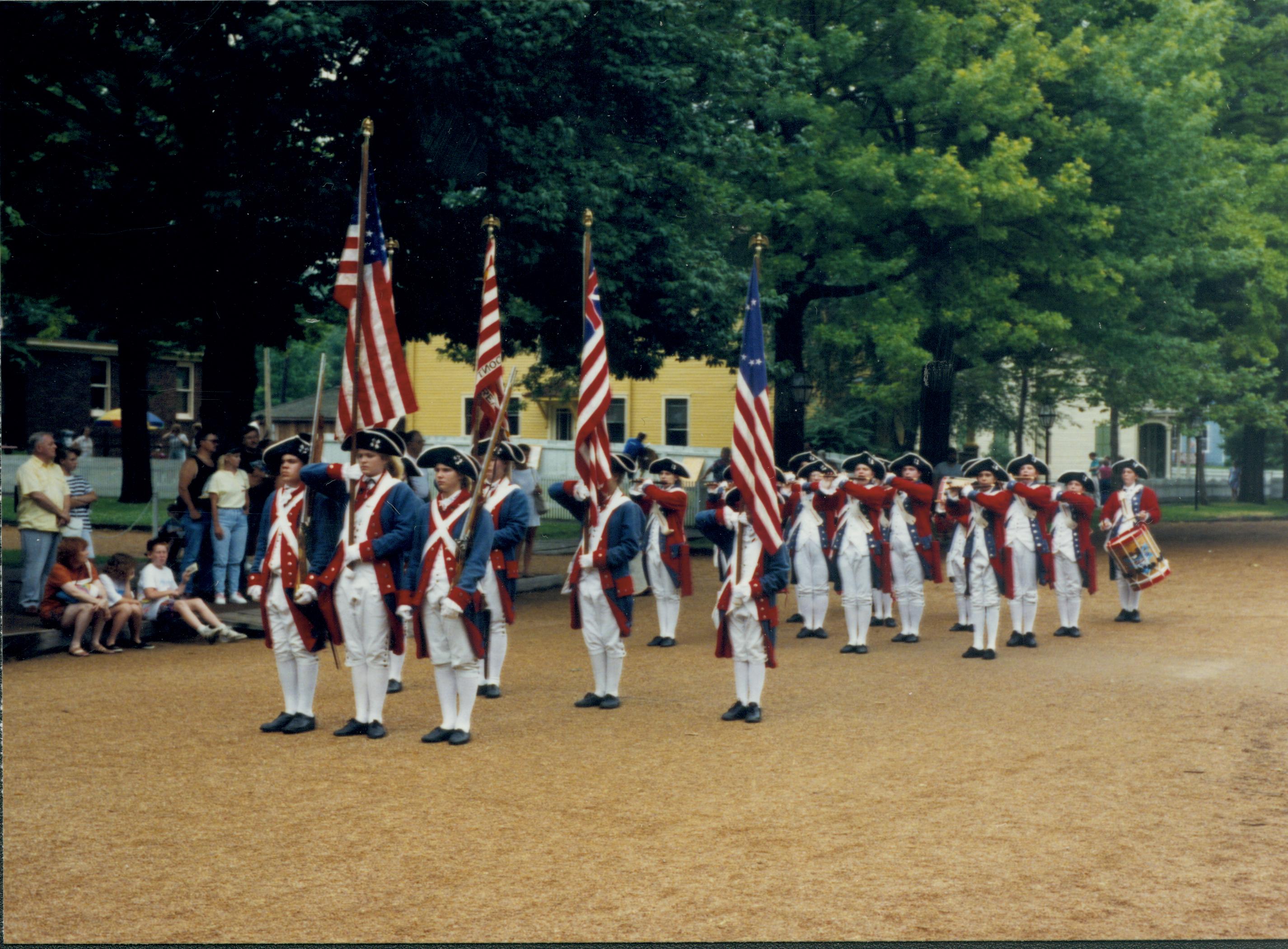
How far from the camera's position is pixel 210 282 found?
17406 millimetres

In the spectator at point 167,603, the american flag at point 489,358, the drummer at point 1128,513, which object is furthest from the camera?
the drummer at point 1128,513

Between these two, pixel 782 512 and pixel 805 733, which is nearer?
pixel 805 733

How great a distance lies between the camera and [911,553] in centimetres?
1490

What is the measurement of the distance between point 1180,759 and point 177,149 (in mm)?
13526

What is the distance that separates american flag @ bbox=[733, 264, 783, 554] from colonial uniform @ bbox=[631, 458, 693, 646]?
3.88 m

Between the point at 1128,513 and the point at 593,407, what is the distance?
7.75m

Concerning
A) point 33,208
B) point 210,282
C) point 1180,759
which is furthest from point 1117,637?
point 33,208

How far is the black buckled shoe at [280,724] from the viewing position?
378 inches

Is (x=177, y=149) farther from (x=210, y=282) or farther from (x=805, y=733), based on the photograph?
(x=805, y=733)

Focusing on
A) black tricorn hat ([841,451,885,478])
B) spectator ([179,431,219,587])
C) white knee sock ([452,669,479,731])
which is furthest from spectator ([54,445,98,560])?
black tricorn hat ([841,451,885,478])

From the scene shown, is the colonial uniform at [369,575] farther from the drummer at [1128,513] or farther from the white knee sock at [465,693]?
the drummer at [1128,513]

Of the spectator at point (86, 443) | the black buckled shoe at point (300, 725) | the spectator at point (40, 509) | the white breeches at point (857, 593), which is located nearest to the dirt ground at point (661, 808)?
the black buckled shoe at point (300, 725)

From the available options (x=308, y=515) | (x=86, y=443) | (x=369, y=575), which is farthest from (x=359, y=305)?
(x=86, y=443)

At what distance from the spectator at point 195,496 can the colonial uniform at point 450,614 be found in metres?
6.62
